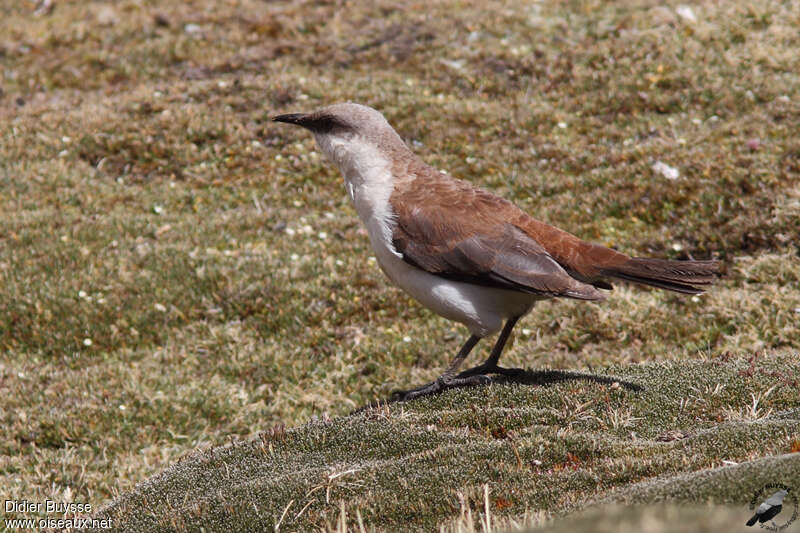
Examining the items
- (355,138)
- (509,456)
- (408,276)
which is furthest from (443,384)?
(355,138)

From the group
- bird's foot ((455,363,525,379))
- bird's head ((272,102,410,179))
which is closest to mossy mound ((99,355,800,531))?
bird's foot ((455,363,525,379))

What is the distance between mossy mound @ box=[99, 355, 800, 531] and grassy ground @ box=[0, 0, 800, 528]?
5.76 ft

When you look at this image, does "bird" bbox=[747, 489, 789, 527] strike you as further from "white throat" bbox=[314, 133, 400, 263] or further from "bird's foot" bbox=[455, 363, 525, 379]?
"white throat" bbox=[314, 133, 400, 263]

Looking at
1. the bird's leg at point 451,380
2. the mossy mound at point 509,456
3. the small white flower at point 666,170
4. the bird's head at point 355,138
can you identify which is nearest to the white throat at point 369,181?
the bird's head at point 355,138

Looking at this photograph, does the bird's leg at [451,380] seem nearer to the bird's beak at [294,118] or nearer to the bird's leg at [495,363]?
the bird's leg at [495,363]

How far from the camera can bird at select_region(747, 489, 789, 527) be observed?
11.2 feet

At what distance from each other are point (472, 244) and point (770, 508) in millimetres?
3708

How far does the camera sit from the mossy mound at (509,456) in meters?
5.05

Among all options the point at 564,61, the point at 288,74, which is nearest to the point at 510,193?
the point at 564,61

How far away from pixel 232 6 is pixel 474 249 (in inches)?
605

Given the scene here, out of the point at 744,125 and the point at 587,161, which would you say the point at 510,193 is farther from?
the point at 744,125

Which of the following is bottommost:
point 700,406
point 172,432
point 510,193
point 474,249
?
point 172,432

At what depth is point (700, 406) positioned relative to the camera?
6480mm

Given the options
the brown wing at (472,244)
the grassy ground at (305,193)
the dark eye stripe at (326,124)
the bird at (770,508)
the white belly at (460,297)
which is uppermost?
the dark eye stripe at (326,124)
